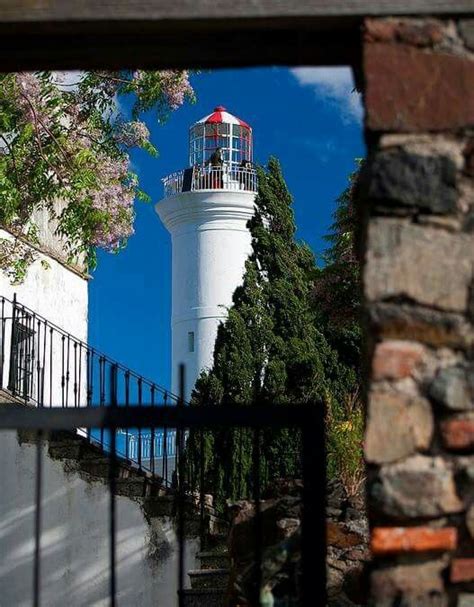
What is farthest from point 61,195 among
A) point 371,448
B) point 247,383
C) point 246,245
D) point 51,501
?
point 246,245

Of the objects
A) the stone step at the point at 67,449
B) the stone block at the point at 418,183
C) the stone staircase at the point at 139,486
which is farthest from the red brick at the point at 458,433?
the stone step at the point at 67,449

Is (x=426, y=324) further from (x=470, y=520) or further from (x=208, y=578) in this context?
(x=208, y=578)

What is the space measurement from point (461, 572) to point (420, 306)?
2.06 feet

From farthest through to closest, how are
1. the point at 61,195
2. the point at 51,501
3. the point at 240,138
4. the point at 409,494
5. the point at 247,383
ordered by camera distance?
the point at 240,138 < the point at 247,383 < the point at 51,501 < the point at 61,195 < the point at 409,494

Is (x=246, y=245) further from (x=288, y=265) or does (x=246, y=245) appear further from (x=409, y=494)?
(x=409, y=494)

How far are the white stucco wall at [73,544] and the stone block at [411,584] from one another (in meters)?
7.60

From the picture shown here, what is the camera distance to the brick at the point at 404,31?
8.75 ft

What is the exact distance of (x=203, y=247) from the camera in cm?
2597

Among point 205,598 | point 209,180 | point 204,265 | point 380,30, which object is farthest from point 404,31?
point 209,180

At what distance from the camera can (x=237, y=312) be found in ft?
53.3

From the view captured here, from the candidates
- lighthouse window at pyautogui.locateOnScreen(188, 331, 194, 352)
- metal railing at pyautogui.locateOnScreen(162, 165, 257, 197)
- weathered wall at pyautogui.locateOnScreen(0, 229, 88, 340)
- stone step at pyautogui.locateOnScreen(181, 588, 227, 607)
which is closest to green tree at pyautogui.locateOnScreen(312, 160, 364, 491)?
stone step at pyautogui.locateOnScreen(181, 588, 227, 607)

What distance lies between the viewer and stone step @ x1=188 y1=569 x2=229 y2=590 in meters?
9.09

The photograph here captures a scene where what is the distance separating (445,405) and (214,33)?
3.73ft

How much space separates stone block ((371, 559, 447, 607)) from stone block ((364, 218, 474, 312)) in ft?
2.02
